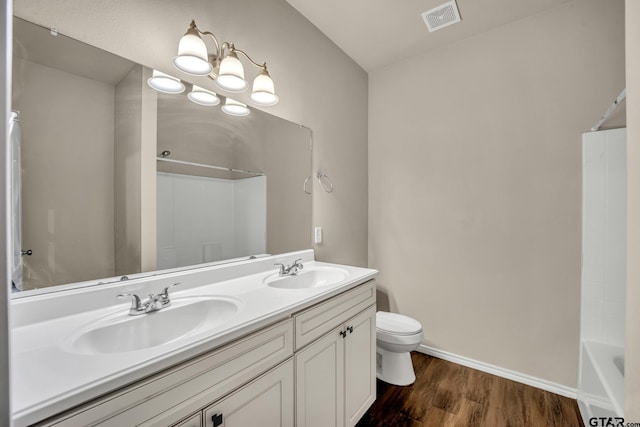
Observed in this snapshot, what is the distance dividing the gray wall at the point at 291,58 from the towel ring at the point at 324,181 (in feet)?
0.14

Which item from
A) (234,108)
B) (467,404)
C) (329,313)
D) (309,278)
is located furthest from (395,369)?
(234,108)

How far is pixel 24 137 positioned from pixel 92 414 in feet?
2.92

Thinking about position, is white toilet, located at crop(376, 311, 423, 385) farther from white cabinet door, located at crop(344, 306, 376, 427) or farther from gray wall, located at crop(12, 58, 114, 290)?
gray wall, located at crop(12, 58, 114, 290)

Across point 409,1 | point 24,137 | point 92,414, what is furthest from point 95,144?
point 409,1

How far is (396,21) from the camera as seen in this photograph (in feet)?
6.69

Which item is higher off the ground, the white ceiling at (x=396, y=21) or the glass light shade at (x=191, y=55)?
the white ceiling at (x=396, y=21)

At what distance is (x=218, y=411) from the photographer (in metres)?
0.83

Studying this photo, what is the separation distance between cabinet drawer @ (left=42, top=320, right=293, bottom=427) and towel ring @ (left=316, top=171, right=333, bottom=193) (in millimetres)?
1286

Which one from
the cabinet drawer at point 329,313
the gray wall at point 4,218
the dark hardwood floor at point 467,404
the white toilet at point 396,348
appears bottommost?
the dark hardwood floor at point 467,404

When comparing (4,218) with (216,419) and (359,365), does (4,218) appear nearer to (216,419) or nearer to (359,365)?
(216,419)

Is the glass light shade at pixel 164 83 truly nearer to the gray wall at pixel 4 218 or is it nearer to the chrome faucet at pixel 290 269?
the gray wall at pixel 4 218

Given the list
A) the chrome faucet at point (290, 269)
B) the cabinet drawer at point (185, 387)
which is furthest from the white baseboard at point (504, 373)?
the cabinet drawer at point (185, 387)

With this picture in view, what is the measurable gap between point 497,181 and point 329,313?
5.41 feet

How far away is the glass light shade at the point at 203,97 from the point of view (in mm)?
1372
